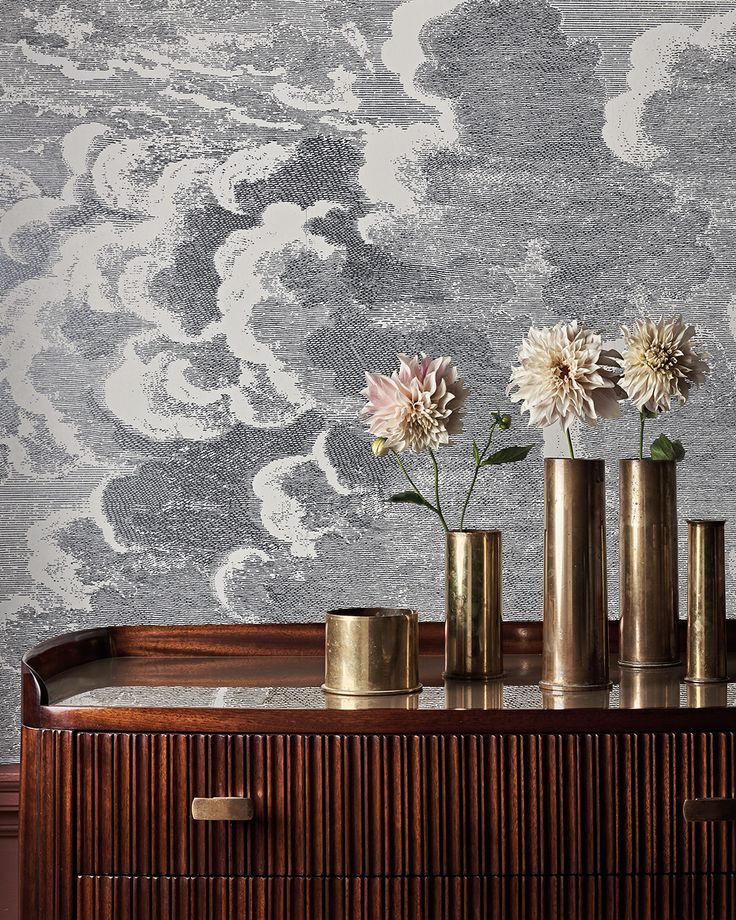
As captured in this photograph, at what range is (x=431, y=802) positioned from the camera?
0.98 meters

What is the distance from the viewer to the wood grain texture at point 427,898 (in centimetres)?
98

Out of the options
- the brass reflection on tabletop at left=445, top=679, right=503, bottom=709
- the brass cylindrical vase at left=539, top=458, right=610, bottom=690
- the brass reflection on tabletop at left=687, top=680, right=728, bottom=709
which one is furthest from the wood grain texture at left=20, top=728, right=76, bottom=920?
the brass reflection on tabletop at left=687, top=680, right=728, bottom=709

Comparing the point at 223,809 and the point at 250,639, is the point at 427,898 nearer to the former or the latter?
the point at 223,809

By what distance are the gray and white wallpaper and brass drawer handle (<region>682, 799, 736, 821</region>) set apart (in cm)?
59

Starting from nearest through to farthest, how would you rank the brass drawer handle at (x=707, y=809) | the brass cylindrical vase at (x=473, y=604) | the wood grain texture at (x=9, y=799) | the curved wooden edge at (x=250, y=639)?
the brass drawer handle at (x=707, y=809)
the brass cylindrical vase at (x=473, y=604)
the curved wooden edge at (x=250, y=639)
the wood grain texture at (x=9, y=799)

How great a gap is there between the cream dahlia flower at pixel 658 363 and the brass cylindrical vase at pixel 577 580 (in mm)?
107

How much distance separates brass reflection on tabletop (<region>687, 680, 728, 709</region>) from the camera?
1.01 m

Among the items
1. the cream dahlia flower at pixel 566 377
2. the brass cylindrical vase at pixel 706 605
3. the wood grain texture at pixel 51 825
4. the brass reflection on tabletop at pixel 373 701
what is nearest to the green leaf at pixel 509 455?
the cream dahlia flower at pixel 566 377

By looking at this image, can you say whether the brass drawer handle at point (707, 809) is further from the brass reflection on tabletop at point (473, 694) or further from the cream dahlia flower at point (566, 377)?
the cream dahlia flower at point (566, 377)

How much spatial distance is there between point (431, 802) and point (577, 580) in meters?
0.30

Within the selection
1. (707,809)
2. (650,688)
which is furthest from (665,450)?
(707,809)

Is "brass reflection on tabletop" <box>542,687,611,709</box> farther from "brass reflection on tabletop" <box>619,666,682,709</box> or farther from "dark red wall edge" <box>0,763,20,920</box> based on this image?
"dark red wall edge" <box>0,763,20,920</box>

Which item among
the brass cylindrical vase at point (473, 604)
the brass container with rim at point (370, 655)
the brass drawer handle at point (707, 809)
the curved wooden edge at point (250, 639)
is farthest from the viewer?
the curved wooden edge at point (250, 639)

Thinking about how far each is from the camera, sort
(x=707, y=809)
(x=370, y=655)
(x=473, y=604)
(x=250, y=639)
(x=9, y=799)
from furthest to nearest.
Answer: (x=9, y=799) → (x=250, y=639) → (x=473, y=604) → (x=370, y=655) → (x=707, y=809)
